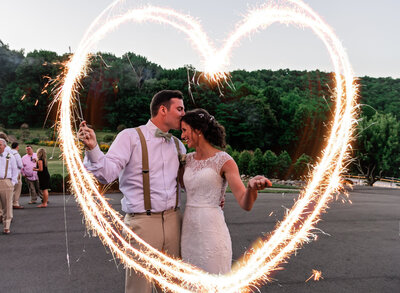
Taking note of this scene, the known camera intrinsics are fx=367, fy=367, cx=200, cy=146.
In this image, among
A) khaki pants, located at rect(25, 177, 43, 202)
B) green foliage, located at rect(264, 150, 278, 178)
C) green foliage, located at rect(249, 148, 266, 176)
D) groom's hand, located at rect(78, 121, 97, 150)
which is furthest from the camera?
green foliage, located at rect(249, 148, 266, 176)

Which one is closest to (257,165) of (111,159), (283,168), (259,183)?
(283,168)

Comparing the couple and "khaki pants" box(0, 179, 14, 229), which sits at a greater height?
the couple

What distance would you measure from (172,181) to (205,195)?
32 cm

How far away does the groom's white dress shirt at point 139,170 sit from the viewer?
115 inches

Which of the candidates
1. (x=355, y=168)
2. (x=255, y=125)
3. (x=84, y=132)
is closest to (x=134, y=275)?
(x=84, y=132)

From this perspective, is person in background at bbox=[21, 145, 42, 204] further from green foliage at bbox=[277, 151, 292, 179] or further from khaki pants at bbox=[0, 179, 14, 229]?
green foliage at bbox=[277, 151, 292, 179]

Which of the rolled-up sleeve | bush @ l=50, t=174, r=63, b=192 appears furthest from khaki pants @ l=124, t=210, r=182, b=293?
bush @ l=50, t=174, r=63, b=192

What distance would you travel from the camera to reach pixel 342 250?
7.21m

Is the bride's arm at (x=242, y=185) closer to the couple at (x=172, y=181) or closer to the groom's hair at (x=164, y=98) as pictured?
the couple at (x=172, y=181)

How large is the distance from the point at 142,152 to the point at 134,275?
101 centimetres

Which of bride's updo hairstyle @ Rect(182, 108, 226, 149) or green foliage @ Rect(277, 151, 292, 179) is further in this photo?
green foliage @ Rect(277, 151, 292, 179)

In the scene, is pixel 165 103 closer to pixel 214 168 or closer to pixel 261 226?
pixel 214 168

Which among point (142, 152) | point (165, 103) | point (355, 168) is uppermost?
point (165, 103)

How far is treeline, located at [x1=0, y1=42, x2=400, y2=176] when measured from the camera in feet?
108
